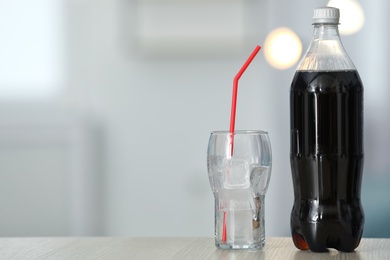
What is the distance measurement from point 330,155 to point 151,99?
6.87 ft

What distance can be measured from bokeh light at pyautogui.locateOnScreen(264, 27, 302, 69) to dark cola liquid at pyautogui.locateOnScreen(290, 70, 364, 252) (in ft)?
6.50

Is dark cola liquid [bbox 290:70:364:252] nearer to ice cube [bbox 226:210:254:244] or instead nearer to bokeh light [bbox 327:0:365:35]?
ice cube [bbox 226:210:254:244]

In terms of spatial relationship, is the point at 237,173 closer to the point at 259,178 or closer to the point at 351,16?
the point at 259,178

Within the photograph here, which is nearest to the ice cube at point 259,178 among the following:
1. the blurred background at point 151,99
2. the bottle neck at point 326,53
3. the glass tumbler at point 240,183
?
the glass tumbler at point 240,183

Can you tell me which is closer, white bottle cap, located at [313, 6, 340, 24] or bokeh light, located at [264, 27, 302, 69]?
white bottle cap, located at [313, 6, 340, 24]

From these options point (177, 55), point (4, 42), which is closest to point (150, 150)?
point (177, 55)

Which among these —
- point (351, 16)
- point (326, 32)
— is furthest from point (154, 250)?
point (351, 16)

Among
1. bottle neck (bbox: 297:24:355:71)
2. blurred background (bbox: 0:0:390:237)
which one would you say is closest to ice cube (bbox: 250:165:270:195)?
bottle neck (bbox: 297:24:355:71)

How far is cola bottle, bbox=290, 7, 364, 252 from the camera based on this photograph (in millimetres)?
1072

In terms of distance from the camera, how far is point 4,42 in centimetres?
316

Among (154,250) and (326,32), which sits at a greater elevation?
(326,32)

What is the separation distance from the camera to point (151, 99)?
3137 millimetres

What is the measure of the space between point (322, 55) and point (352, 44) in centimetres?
202

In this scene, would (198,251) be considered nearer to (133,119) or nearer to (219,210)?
(219,210)
